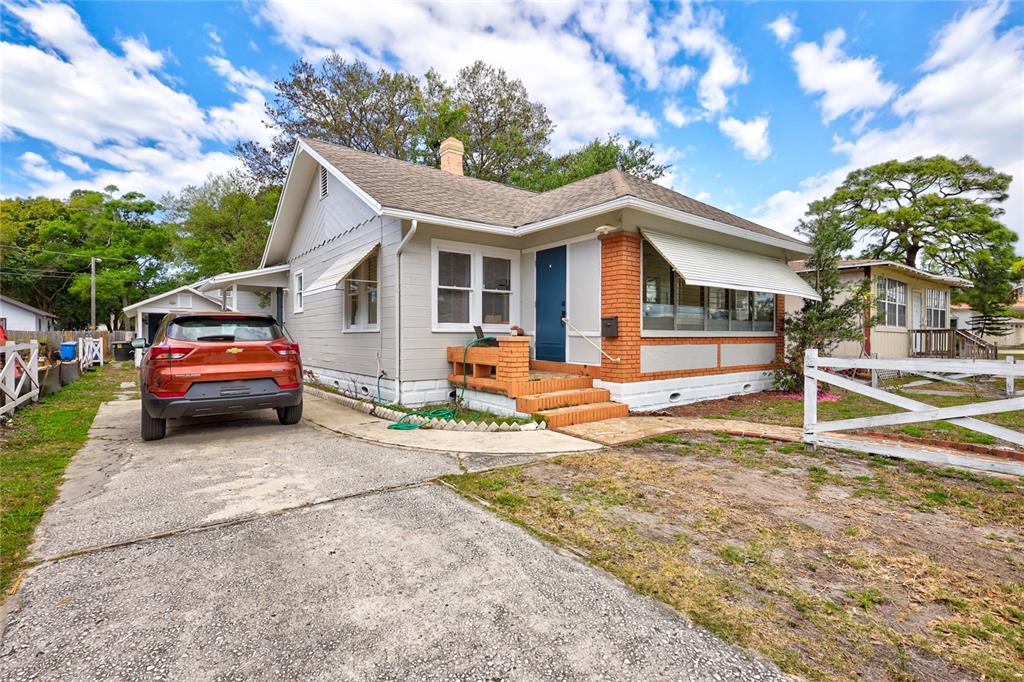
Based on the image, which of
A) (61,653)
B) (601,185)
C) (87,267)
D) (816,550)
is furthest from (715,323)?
(87,267)

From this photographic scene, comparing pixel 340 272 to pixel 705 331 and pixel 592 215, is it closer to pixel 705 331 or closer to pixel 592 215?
pixel 592 215

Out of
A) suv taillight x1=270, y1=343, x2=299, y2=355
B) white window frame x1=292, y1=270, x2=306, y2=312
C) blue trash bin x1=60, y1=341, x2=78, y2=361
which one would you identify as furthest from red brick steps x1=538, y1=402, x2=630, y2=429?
blue trash bin x1=60, y1=341, x2=78, y2=361

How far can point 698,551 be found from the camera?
9.19ft

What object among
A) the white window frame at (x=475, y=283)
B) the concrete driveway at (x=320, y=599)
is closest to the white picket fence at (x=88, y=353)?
the white window frame at (x=475, y=283)

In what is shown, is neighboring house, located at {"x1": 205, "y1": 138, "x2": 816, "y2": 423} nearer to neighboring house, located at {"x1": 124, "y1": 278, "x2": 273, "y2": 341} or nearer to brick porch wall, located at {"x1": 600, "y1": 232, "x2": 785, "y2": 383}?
brick porch wall, located at {"x1": 600, "y1": 232, "x2": 785, "y2": 383}

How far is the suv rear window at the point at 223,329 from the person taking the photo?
571 cm

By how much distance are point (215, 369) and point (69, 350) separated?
18.9 meters

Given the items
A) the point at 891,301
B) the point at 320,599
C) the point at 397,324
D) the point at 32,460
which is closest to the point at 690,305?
the point at 397,324

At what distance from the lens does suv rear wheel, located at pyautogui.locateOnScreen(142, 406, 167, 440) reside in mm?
5738

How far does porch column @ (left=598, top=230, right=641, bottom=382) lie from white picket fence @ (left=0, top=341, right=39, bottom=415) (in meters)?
8.98

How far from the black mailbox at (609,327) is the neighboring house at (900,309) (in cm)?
675

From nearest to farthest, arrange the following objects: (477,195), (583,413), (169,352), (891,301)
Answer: (169,352) < (583,413) < (477,195) < (891,301)

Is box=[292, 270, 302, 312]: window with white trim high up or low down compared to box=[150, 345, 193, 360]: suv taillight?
up

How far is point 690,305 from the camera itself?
8.73 metres
